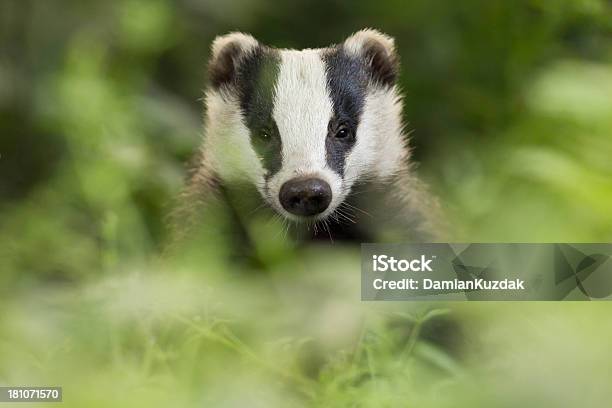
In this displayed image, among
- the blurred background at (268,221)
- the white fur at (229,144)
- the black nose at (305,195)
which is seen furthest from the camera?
the white fur at (229,144)

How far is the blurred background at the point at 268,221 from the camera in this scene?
1562 millimetres

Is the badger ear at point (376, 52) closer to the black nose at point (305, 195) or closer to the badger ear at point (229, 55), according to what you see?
the badger ear at point (229, 55)

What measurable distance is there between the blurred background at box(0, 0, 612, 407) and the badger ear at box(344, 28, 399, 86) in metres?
0.05

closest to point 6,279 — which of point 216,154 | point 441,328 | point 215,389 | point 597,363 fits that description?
point 216,154

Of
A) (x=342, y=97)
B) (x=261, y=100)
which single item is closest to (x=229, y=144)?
(x=261, y=100)

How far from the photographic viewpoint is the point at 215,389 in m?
1.61

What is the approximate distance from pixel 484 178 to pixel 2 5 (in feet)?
3.45

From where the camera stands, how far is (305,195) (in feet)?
6.33

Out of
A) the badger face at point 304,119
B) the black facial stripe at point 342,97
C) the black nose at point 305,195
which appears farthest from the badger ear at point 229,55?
the black nose at point 305,195

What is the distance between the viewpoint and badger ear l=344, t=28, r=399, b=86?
2131 mm

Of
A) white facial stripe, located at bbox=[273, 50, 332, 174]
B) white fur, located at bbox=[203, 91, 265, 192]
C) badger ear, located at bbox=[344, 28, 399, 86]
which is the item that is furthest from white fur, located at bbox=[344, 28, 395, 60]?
white fur, located at bbox=[203, 91, 265, 192]

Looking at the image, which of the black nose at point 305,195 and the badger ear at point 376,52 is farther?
the badger ear at point 376,52

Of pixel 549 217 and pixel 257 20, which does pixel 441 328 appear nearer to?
pixel 549 217

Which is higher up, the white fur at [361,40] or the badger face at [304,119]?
the white fur at [361,40]
